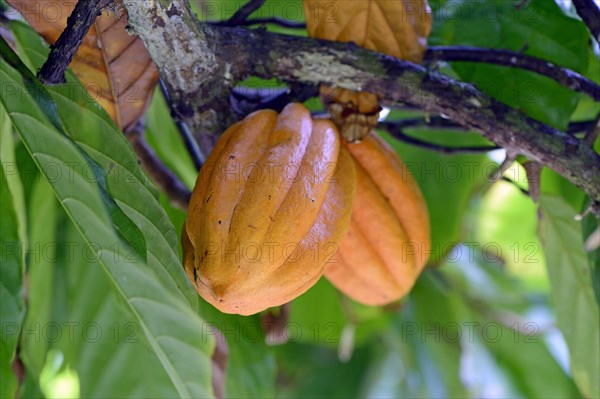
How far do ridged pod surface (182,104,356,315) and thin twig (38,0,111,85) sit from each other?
0.18 meters

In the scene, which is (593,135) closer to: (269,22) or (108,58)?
(269,22)

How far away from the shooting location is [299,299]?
60.6 inches

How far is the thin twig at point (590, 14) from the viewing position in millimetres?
880

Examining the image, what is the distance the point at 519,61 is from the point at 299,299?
2.58 ft

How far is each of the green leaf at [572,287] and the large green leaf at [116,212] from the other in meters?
0.57

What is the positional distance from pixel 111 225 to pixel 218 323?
0.60m

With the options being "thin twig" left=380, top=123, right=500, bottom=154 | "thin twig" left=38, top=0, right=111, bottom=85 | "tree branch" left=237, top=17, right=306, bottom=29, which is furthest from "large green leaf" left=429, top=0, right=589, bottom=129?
"thin twig" left=38, top=0, right=111, bottom=85

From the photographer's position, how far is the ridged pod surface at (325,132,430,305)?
3.01 ft

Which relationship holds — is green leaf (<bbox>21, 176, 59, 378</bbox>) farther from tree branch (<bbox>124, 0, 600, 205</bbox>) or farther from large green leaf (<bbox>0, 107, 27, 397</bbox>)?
tree branch (<bbox>124, 0, 600, 205</bbox>)

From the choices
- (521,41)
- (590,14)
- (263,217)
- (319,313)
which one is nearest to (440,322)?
(319,313)

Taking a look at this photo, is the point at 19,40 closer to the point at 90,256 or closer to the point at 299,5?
the point at 90,256

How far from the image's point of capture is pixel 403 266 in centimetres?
98

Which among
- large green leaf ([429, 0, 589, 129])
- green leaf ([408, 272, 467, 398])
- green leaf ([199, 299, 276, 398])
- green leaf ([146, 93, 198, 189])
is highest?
large green leaf ([429, 0, 589, 129])

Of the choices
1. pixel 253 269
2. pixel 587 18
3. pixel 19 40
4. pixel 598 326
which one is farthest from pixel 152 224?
pixel 598 326
